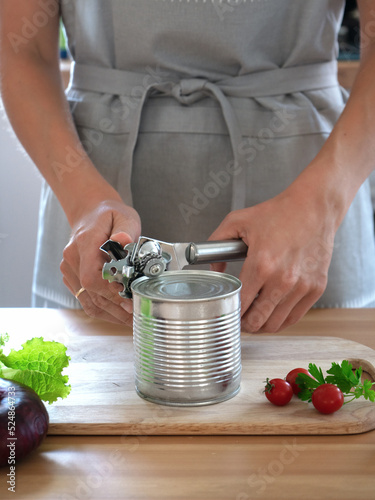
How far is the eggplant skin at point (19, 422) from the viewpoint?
0.81 metres

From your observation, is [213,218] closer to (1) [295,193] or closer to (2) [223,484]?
(1) [295,193]

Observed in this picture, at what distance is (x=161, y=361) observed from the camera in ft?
3.14

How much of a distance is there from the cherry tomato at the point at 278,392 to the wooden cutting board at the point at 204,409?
1cm

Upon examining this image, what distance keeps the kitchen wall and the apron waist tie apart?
1702mm

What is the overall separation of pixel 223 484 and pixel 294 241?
0.47 meters

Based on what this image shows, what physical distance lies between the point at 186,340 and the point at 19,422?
0.80 ft

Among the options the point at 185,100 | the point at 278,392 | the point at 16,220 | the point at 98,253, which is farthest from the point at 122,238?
the point at 16,220

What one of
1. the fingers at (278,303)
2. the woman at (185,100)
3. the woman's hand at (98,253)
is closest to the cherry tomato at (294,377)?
the fingers at (278,303)

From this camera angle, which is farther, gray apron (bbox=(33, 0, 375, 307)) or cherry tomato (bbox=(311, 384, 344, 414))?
gray apron (bbox=(33, 0, 375, 307))

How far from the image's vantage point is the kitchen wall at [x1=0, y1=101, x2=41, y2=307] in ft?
10.2

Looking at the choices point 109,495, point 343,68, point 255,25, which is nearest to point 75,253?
point 109,495

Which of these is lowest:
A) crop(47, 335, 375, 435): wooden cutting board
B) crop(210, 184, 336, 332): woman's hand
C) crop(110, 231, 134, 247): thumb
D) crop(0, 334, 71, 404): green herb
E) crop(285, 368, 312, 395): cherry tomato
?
crop(47, 335, 375, 435): wooden cutting board

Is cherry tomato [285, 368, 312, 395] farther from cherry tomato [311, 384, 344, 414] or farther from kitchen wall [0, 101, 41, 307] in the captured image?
kitchen wall [0, 101, 41, 307]

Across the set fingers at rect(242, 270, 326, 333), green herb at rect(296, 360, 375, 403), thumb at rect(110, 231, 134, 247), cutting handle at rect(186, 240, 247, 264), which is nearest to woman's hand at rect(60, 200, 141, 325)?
thumb at rect(110, 231, 134, 247)
